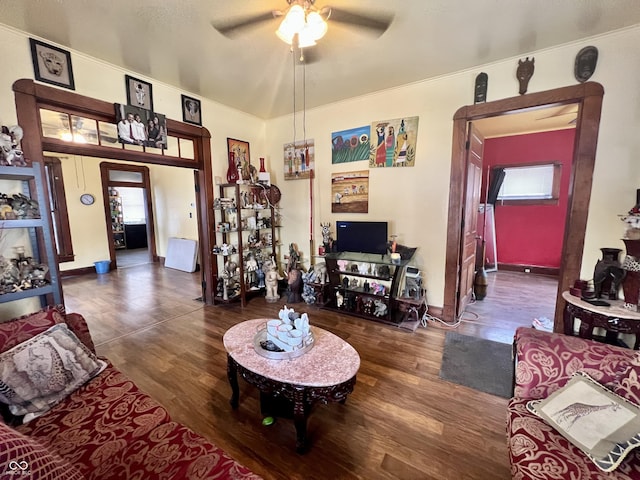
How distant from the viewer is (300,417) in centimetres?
142

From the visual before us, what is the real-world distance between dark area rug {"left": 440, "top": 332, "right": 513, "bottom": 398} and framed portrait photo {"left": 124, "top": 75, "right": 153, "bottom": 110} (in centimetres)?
382

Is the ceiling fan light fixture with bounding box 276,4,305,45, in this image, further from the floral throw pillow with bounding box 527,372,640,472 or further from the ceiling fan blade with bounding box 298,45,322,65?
the floral throw pillow with bounding box 527,372,640,472

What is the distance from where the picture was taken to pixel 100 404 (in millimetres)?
1239

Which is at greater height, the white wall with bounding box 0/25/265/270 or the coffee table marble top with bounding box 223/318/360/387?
the white wall with bounding box 0/25/265/270

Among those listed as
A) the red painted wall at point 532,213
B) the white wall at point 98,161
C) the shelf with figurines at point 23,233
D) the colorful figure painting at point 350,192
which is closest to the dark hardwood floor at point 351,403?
the shelf with figurines at point 23,233

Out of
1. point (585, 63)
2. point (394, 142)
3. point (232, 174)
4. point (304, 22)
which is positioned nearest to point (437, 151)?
point (394, 142)

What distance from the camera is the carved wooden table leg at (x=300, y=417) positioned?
1.38 metres

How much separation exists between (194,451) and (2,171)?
2199mm

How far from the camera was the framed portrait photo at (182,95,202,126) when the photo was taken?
10.1ft

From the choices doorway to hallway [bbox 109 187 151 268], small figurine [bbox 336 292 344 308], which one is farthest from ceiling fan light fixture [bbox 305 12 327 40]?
doorway to hallway [bbox 109 187 151 268]

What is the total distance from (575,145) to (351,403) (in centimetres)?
283

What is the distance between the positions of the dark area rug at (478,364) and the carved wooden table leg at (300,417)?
3.99 feet

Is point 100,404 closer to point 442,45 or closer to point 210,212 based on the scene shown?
point 210,212

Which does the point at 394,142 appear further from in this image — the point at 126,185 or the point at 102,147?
the point at 126,185
